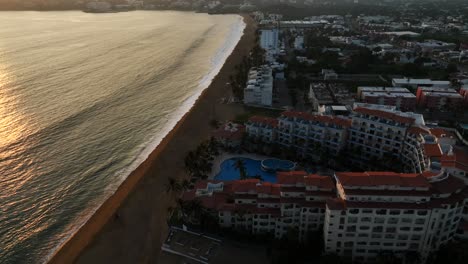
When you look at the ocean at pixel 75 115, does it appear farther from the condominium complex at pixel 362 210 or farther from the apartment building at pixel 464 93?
the apartment building at pixel 464 93

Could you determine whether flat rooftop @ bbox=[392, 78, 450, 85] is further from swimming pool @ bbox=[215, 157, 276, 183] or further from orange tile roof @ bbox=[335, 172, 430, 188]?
orange tile roof @ bbox=[335, 172, 430, 188]

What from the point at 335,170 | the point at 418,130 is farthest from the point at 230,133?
the point at 418,130

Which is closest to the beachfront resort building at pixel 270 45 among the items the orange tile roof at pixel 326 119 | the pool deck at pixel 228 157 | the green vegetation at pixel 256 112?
the green vegetation at pixel 256 112

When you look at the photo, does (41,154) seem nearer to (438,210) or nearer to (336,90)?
(438,210)

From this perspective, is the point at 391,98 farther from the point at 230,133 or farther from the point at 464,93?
the point at 230,133

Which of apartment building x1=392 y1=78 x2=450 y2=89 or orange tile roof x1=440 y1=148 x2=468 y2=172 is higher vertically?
orange tile roof x1=440 y1=148 x2=468 y2=172

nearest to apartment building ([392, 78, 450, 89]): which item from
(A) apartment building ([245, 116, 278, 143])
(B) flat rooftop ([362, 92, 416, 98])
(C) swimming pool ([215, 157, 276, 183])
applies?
(B) flat rooftop ([362, 92, 416, 98])
